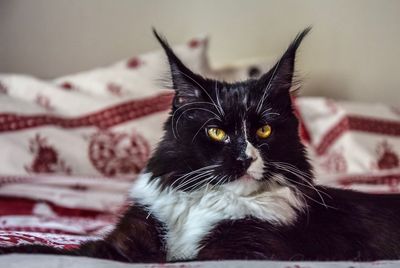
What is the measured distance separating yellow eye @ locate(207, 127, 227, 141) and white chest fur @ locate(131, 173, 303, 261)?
0.24ft

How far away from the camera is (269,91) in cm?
84

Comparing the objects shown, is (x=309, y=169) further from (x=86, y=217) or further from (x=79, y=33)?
(x=79, y=33)

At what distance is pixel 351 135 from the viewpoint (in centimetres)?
183

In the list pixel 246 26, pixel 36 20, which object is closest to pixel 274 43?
pixel 246 26

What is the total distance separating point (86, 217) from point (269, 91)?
70cm

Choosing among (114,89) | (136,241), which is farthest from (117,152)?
(136,241)

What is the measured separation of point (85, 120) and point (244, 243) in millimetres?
1075

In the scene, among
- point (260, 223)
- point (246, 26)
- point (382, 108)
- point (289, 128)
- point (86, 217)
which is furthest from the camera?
point (246, 26)

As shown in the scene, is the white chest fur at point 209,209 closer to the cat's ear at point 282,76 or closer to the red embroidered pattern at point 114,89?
the cat's ear at point 282,76

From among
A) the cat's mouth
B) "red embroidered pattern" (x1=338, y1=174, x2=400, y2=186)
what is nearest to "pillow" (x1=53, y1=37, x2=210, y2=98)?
"red embroidered pattern" (x1=338, y1=174, x2=400, y2=186)

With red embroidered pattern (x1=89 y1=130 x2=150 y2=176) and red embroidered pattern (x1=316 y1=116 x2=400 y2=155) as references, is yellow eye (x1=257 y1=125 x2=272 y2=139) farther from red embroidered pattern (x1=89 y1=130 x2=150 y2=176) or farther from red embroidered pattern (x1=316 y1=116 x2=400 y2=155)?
red embroidered pattern (x1=316 y1=116 x2=400 y2=155)

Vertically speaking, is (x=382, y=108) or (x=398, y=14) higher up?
(x=398, y=14)

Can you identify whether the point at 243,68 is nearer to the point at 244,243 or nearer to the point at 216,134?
Result: the point at 216,134

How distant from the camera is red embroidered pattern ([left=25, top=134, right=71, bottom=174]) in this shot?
1497 mm
